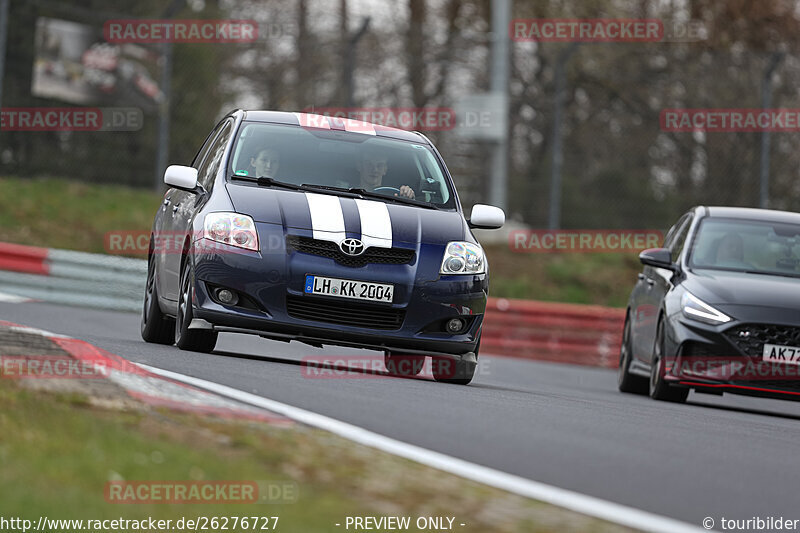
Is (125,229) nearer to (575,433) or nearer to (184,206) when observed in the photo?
(184,206)

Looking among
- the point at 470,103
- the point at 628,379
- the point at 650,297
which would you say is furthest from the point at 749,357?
the point at 470,103

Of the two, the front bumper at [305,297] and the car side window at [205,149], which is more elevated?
the car side window at [205,149]

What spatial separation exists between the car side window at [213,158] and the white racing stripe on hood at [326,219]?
2.95 ft

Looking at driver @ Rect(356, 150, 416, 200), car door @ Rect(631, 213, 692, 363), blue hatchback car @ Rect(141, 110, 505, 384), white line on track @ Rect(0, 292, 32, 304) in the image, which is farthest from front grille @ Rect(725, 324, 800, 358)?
white line on track @ Rect(0, 292, 32, 304)

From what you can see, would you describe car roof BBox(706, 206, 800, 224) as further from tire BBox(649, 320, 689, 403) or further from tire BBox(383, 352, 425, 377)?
tire BBox(383, 352, 425, 377)

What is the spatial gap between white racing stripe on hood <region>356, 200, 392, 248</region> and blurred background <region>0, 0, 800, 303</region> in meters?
11.0

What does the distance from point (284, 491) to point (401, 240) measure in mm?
4743

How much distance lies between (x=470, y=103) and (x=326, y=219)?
12.2 m

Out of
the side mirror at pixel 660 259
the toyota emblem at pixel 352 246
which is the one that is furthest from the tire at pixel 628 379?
the toyota emblem at pixel 352 246

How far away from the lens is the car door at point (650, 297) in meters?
12.5

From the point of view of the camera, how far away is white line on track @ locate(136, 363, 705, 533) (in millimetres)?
5395

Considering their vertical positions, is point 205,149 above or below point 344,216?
above

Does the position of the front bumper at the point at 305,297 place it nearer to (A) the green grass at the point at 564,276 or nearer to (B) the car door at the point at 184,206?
(B) the car door at the point at 184,206

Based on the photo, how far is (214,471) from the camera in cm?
533
